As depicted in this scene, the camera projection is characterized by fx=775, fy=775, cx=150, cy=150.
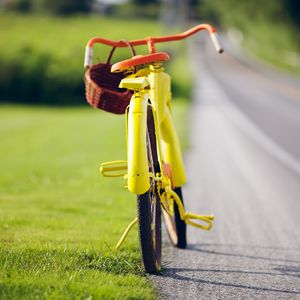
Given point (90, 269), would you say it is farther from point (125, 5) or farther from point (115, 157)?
point (125, 5)

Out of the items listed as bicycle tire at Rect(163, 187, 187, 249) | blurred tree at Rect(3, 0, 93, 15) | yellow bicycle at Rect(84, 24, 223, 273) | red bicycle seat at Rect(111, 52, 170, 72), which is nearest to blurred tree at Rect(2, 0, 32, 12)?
blurred tree at Rect(3, 0, 93, 15)

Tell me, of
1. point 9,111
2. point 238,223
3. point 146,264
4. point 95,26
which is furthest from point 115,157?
point 95,26

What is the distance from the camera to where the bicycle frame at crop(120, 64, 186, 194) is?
15.8 feet

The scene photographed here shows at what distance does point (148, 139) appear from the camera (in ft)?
17.2

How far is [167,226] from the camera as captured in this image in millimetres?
6496

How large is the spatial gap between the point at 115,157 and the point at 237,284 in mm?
8901

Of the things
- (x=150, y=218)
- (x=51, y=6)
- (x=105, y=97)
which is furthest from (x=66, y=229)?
(x=51, y=6)

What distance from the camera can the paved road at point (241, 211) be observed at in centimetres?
510

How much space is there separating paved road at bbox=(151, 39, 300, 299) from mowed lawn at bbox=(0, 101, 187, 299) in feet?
1.19

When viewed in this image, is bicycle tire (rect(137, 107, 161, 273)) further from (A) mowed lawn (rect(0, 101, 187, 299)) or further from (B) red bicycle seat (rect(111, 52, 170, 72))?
(B) red bicycle seat (rect(111, 52, 170, 72))

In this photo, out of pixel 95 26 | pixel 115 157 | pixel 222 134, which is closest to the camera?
pixel 115 157

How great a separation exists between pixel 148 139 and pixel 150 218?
2.08 ft

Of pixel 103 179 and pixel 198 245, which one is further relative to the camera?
pixel 103 179

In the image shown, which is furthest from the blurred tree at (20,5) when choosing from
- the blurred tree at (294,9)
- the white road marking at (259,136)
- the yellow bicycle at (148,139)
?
the yellow bicycle at (148,139)
